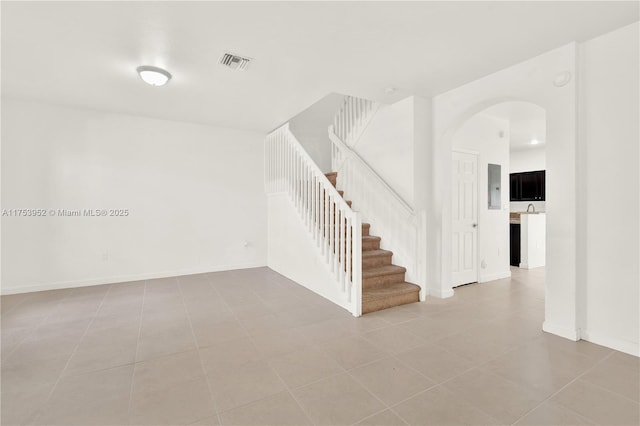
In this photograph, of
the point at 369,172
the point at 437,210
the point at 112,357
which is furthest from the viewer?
the point at 369,172

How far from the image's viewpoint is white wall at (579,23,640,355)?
251 centimetres

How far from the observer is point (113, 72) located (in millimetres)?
3387

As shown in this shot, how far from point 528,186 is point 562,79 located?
5790 millimetres

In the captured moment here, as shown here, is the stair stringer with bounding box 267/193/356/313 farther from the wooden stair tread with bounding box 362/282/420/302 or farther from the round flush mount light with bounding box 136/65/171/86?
the round flush mount light with bounding box 136/65/171/86

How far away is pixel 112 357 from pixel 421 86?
4256 millimetres

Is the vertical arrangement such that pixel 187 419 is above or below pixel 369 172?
below

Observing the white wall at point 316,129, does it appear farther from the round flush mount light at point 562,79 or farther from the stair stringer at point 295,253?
the round flush mount light at point 562,79

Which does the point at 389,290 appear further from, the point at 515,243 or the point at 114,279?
the point at 114,279

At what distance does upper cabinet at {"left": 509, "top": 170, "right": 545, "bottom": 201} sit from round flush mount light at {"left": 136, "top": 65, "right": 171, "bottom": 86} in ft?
27.0

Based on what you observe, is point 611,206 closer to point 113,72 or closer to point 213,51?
point 213,51

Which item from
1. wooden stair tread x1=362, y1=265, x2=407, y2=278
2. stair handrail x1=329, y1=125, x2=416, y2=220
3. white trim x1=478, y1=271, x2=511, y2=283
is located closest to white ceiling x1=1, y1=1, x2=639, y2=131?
stair handrail x1=329, y1=125, x2=416, y2=220

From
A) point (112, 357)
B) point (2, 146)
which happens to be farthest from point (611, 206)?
point (2, 146)

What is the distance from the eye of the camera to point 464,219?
15.6 feet

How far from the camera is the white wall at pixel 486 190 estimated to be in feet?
15.9
